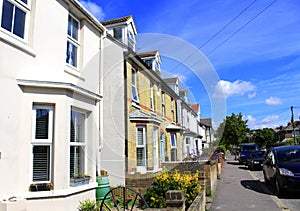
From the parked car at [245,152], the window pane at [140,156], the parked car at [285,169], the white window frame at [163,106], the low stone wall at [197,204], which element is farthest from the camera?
the parked car at [245,152]

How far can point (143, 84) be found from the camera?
15.1m

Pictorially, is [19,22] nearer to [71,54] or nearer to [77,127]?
[71,54]

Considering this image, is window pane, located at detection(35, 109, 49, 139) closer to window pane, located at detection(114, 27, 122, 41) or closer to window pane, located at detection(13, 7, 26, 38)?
window pane, located at detection(13, 7, 26, 38)

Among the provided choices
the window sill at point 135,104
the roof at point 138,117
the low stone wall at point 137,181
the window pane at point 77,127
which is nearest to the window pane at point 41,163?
the window pane at point 77,127

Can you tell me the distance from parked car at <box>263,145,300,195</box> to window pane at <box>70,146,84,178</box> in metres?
6.40

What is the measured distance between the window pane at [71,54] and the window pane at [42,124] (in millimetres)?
2648

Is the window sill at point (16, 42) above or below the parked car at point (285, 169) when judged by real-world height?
above

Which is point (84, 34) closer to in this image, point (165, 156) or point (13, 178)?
point (13, 178)

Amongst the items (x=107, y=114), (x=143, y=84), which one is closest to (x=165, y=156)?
(x=143, y=84)

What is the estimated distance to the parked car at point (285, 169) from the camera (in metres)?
8.05

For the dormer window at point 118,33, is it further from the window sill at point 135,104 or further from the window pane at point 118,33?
the window sill at point 135,104

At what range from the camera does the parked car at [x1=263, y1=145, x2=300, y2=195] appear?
805cm

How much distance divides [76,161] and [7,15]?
4.01 metres

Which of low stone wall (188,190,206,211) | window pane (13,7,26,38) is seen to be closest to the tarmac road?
low stone wall (188,190,206,211)
